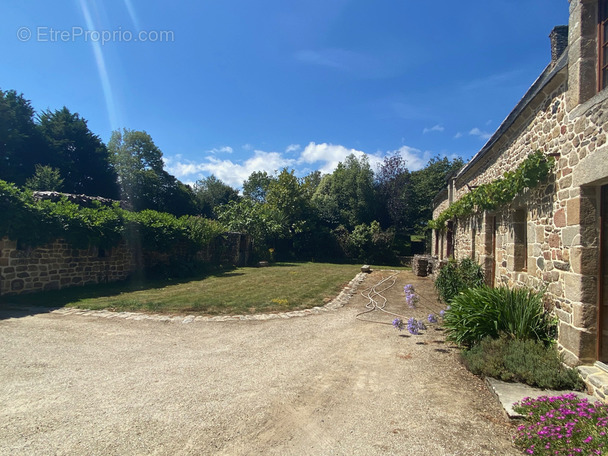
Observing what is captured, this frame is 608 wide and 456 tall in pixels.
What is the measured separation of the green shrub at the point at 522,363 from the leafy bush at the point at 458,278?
3343mm

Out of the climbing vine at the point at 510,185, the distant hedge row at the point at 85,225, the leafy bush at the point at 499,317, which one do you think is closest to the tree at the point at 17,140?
the distant hedge row at the point at 85,225

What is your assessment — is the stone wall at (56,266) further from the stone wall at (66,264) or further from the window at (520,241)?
the window at (520,241)

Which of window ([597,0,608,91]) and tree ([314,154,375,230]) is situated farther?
tree ([314,154,375,230])

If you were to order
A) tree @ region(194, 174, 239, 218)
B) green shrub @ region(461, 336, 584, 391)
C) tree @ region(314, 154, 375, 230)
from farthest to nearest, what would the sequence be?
tree @ region(194, 174, 239, 218) < tree @ region(314, 154, 375, 230) < green shrub @ region(461, 336, 584, 391)

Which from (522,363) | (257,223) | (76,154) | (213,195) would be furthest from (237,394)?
(213,195)

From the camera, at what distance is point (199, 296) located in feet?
31.6

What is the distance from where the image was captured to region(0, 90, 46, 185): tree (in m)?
21.6

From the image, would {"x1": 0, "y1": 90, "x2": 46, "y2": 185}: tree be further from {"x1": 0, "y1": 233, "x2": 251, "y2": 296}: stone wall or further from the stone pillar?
the stone pillar

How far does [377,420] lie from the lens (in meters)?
3.40

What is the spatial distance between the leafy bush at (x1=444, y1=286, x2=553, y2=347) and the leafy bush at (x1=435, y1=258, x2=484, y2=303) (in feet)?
7.96

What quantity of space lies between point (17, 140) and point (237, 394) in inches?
1062

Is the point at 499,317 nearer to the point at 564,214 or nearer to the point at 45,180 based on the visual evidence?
the point at 564,214

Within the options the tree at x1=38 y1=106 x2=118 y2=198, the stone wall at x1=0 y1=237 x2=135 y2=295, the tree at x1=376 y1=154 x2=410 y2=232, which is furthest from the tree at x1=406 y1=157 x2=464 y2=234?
the tree at x1=38 y1=106 x2=118 y2=198

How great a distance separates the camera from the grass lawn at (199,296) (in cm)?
827
